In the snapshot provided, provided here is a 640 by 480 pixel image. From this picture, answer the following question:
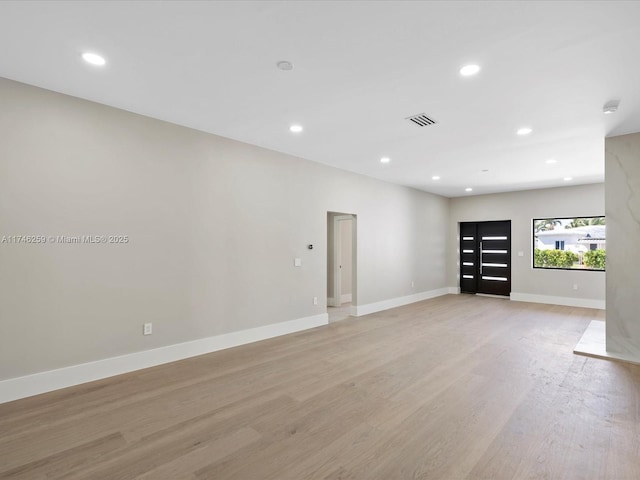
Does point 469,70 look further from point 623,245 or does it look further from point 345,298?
point 345,298

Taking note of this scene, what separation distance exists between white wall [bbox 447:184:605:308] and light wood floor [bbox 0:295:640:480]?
4362 millimetres

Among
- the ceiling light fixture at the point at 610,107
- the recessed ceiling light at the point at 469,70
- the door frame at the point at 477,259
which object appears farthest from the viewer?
the door frame at the point at 477,259

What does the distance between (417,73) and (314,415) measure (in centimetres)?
301

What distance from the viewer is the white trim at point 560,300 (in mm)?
7345

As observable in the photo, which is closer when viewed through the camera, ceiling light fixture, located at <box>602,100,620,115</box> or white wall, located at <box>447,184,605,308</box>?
ceiling light fixture, located at <box>602,100,620,115</box>

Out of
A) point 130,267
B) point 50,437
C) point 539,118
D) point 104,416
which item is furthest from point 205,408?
point 539,118

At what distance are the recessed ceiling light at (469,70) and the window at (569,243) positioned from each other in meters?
6.88

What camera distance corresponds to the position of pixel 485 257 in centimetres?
924

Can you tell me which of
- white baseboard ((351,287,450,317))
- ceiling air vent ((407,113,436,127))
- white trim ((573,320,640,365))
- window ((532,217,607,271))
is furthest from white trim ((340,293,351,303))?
ceiling air vent ((407,113,436,127))

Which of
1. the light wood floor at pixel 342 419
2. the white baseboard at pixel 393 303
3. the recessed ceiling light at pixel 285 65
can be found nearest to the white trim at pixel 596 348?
the light wood floor at pixel 342 419

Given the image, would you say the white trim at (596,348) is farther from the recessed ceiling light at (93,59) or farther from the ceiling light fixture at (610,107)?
the recessed ceiling light at (93,59)

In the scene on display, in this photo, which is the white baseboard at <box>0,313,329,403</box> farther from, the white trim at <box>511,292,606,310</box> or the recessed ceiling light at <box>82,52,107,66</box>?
the white trim at <box>511,292,606,310</box>

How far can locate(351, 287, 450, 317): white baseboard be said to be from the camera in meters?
6.62

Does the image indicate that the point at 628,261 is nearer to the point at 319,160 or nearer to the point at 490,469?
the point at 490,469
